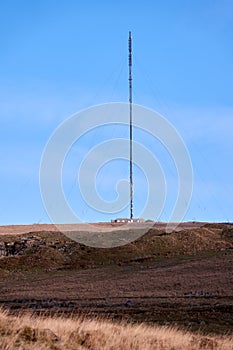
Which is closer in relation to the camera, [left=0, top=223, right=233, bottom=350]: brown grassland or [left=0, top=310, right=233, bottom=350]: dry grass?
[left=0, top=310, right=233, bottom=350]: dry grass

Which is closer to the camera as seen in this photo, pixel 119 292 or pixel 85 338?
pixel 85 338

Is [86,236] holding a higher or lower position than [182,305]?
higher

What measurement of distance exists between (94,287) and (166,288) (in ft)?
14.6

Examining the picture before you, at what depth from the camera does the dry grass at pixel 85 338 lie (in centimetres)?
1173

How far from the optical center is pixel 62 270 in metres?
52.6

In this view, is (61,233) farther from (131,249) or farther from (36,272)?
(36,272)

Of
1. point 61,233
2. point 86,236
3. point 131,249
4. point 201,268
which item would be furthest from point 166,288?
point 61,233

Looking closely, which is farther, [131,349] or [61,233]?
[61,233]

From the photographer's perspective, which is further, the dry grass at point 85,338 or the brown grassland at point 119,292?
the brown grassland at point 119,292

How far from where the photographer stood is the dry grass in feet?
38.5

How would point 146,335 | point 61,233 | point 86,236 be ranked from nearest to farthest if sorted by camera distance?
1. point 146,335
2. point 86,236
3. point 61,233

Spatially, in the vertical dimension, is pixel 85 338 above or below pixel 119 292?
above

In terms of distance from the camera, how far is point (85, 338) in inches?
500

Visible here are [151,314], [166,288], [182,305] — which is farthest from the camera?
[166,288]
